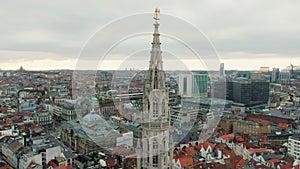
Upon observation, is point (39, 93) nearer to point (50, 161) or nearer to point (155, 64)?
point (50, 161)

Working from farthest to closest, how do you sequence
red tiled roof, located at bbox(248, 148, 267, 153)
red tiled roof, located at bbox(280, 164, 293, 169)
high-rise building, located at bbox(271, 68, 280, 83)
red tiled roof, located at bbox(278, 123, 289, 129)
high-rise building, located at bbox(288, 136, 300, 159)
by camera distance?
1. high-rise building, located at bbox(271, 68, 280, 83)
2. red tiled roof, located at bbox(278, 123, 289, 129)
3. high-rise building, located at bbox(288, 136, 300, 159)
4. red tiled roof, located at bbox(248, 148, 267, 153)
5. red tiled roof, located at bbox(280, 164, 293, 169)

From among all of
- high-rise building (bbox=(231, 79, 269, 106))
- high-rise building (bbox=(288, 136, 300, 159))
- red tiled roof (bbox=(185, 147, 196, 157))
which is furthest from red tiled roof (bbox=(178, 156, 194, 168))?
high-rise building (bbox=(231, 79, 269, 106))

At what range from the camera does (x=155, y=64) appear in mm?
7840

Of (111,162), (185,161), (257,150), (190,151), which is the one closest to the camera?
(111,162)

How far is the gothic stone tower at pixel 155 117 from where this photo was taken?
782 cm

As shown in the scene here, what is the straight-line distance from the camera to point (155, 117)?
801cm

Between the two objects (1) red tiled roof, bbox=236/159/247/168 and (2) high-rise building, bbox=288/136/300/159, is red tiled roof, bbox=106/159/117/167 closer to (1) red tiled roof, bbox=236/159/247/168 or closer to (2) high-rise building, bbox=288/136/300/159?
(1) red tiled roof, bbox=236/159/247/168

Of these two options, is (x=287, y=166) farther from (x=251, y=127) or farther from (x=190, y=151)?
(x=251, y=127)

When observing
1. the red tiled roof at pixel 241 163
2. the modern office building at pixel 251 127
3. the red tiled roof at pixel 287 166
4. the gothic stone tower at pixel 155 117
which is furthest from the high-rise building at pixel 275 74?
the gothic stone tower at pixel 155 117

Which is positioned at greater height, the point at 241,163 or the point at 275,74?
the point at 275,74

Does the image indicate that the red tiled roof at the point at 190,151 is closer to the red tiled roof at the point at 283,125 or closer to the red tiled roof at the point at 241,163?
the red tiled roof at the point at 241,163

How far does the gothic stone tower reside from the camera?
782 centimetres

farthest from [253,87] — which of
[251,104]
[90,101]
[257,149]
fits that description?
[90,101]

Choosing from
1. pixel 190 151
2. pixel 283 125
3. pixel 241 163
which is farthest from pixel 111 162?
pixel 283 125
